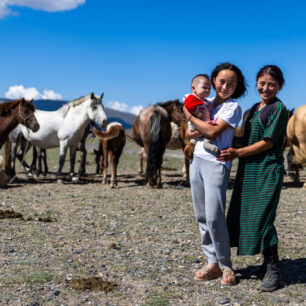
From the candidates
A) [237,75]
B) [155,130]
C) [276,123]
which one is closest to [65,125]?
[155,130]

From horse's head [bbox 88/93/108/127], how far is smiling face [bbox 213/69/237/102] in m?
7.98

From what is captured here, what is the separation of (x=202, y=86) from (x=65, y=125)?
8.74 m

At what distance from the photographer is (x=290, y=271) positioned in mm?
4293

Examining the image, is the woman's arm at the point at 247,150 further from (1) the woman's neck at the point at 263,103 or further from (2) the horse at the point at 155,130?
(2) the horse at the point at 155,130

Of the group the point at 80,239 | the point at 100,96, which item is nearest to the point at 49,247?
the point at 80,239

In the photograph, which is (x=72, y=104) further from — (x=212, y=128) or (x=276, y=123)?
(x=276, y=123)

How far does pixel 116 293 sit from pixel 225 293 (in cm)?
103

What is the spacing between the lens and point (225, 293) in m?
3.69

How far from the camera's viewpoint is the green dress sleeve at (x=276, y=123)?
11.3 ft

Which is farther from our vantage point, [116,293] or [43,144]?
[43,144]

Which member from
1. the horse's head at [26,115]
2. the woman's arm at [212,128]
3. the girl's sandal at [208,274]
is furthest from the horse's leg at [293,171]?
the woman's arm at [212,128]

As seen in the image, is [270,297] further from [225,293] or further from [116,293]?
[116,293]

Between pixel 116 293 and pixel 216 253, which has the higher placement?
pixel 216 253

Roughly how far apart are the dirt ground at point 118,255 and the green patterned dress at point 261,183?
0.57 meters
